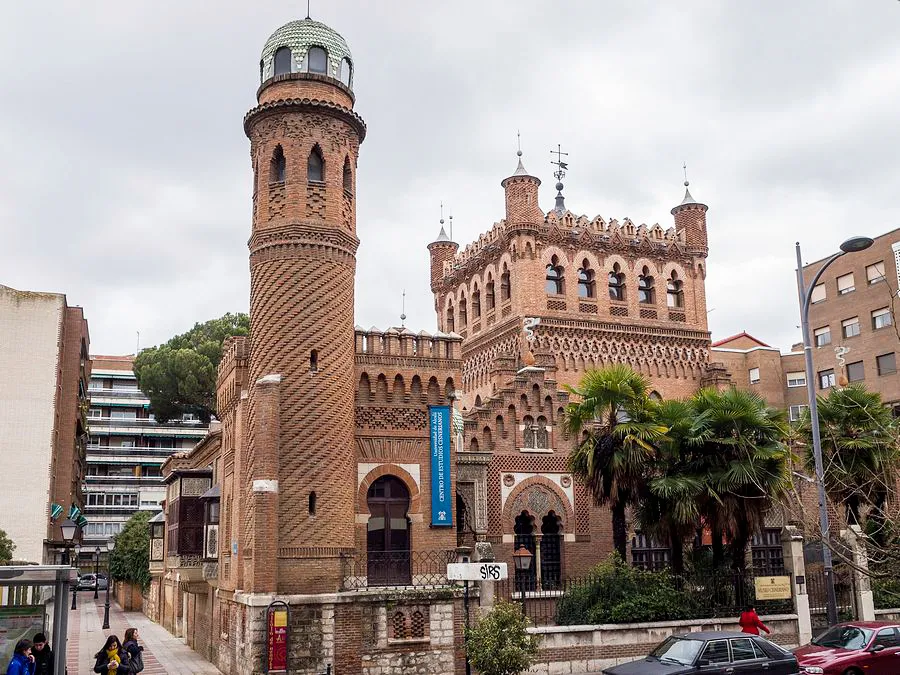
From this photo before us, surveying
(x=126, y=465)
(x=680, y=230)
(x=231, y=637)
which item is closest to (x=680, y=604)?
(x=231, y=637)

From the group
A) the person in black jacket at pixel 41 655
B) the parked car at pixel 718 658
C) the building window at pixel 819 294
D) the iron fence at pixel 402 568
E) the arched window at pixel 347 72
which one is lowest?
the parked car at pixel 718 658

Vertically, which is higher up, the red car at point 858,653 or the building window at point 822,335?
the building window at point 822,335

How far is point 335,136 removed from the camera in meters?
23.3

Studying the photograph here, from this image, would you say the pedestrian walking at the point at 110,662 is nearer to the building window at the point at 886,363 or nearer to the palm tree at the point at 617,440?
the palm tree at the point at 617,440

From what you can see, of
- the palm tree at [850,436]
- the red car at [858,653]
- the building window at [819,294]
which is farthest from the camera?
the building window at [819,294]

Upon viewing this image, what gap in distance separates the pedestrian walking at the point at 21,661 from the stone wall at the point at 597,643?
11.0m

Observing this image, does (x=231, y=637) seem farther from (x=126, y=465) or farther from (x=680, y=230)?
(x=126, y=465)

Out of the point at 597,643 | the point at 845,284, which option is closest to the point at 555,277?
the point at 597,643

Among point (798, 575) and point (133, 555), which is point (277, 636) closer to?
point (798, 575)

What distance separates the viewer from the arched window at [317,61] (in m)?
23.4

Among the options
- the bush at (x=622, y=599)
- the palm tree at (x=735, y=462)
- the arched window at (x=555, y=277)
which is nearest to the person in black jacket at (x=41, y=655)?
the bush at (x=622, y=599)

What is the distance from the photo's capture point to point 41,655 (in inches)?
602

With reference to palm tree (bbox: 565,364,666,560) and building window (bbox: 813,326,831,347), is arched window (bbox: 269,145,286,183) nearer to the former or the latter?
palm tree (bbox: 565,364,666,560)

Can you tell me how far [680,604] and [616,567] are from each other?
1.91m
